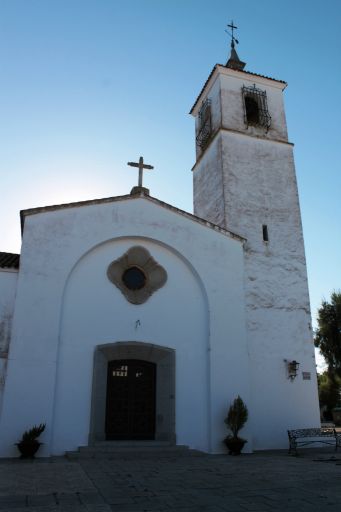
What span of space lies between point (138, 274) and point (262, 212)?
6.36 metres

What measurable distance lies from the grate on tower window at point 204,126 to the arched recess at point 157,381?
1073cm

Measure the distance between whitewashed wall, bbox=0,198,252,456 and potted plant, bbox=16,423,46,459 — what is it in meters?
0.29

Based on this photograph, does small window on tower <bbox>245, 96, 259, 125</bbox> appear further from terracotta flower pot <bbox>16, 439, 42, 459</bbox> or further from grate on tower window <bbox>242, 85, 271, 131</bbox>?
terracotta flower pot <bbox>16, 439, 42, 459</bbox>

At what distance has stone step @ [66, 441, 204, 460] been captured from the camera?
1080 centimetres

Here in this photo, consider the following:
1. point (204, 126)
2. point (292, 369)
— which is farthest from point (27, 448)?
point (204, 126)

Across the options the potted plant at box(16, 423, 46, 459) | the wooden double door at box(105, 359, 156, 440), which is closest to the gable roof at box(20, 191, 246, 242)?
the wooden double door at box(105, 359, 156, 440)

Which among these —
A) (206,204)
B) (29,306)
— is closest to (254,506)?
(29,306)

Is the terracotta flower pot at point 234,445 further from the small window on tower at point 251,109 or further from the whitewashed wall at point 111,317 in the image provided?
the small window on tower at point 251,109

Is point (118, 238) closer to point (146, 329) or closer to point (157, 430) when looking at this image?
point (146, 329)

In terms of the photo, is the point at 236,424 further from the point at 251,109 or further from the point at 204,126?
the point at 251,109

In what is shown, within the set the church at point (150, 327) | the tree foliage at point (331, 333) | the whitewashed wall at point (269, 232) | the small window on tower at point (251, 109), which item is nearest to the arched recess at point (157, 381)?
the church at point (150, 327)

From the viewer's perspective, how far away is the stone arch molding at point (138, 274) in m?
13.3

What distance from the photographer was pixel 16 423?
11.0 m

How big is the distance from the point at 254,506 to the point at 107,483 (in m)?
2.67
